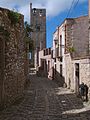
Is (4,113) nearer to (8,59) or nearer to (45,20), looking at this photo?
(8,59)

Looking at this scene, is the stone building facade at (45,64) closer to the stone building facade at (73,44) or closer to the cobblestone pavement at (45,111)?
the stone building facade at (73,44)

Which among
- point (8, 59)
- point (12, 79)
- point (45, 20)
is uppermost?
point (45, 20)

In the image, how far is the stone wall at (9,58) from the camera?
10.4 meters

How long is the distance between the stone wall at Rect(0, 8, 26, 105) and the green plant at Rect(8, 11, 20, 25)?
0.45ft

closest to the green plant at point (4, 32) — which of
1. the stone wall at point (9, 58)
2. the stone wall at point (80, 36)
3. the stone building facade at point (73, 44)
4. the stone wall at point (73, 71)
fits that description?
the stone wall at point (9, 58)

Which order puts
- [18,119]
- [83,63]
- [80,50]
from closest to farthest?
1. [18,119]
2. [83,63]
3. [80,50]

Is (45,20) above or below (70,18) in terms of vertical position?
above

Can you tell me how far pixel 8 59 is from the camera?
36.1 ft

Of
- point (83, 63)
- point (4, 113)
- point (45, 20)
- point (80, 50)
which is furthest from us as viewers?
point (45, 20)

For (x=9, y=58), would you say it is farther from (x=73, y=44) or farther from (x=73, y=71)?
(x=73, y=44)

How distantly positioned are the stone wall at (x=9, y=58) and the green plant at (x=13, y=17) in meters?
0.14

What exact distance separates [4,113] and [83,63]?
19.2 ft

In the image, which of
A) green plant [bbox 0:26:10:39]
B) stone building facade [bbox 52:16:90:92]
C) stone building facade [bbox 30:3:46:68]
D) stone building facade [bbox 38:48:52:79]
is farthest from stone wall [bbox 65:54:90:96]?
stone building facade [bbox 30:3:46:68]

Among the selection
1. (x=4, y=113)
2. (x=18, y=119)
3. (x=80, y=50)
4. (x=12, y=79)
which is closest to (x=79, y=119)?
(x=18, y=119)
